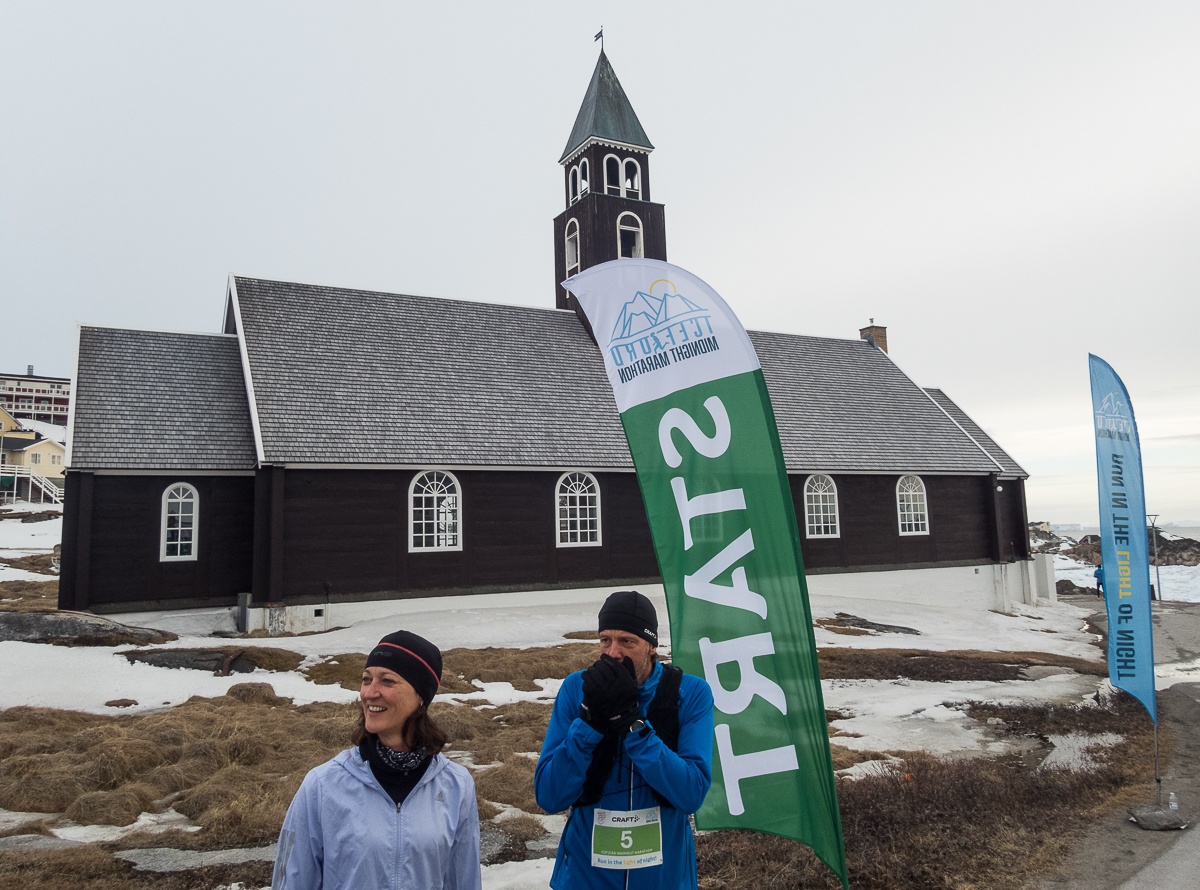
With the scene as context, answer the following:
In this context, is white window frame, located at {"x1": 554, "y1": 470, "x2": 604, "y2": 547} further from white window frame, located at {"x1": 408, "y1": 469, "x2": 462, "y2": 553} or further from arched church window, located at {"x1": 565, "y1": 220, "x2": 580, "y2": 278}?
arched church window, located at {"x1": 565, "y1": 220, "x2": 580, "y2": 278}

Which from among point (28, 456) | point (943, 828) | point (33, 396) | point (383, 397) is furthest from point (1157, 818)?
point (33, 396)

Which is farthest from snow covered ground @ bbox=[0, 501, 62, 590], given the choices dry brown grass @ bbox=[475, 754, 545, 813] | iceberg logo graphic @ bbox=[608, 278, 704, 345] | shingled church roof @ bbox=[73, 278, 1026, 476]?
iceberg logo graphic @ bbox=[608, 278, 704, 345]

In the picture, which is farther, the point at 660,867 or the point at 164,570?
the point at 164,570

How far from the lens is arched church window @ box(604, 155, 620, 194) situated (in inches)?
986

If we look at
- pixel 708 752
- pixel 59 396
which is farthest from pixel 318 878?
pixel 59 396

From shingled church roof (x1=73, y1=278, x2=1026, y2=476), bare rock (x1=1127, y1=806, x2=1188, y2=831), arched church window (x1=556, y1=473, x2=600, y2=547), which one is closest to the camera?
bare rock (x1=1127, y1=806, x2=1188, y2=831)

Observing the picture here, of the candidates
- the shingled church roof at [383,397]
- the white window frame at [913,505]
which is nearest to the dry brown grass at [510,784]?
the shingled church roof at [383,397]

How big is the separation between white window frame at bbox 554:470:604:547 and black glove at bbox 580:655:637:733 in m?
17.3

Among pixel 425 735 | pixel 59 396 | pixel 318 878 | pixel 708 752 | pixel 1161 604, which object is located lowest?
pixel 1161 604

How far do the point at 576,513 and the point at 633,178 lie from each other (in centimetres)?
1202

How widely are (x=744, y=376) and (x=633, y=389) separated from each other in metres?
0.67

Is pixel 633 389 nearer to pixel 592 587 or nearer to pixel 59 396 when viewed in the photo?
pixel 592 587

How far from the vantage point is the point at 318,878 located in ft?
8.30

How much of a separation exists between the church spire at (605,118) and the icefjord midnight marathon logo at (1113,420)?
1983 centimetres
